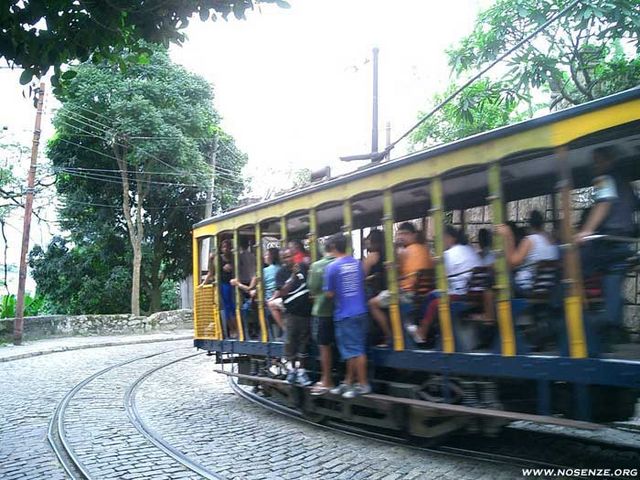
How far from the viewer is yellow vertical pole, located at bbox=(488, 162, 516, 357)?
191 inches

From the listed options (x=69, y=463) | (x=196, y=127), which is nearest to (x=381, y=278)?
(x=69, y=463)

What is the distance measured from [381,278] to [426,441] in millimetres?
1744

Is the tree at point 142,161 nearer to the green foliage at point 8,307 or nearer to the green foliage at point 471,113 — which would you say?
the green foliage at point 8,307

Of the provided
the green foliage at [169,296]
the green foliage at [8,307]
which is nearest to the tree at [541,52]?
the green foliage at [8,307]

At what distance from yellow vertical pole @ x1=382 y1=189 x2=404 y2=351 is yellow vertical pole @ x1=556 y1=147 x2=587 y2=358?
185 cm

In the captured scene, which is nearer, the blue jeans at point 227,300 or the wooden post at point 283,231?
the wooden post at point 283,231

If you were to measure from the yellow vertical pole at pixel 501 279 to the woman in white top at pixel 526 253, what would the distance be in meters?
0.06

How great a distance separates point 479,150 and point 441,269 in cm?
114

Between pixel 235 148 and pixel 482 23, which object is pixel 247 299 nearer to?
pixel 482 23

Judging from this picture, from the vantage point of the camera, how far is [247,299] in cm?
859

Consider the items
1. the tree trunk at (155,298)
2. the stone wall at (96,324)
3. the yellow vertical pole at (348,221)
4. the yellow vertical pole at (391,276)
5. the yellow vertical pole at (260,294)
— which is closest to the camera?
the yellow vertical pole at (391,276)

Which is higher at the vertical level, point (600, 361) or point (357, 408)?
point (600, 361)

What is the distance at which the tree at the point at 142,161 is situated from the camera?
21.0 m

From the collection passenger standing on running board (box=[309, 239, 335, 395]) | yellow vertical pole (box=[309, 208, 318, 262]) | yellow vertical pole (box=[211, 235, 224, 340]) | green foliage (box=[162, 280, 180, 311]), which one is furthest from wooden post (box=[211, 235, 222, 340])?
green foliage (box=[162, 280, 180, 311])
